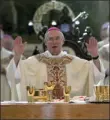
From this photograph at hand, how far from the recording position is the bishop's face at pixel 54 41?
4.74 metres

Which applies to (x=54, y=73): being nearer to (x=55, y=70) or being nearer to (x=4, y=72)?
(x=55, y=70)

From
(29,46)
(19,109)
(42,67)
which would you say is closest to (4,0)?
(29,46)

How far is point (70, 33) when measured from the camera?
7922mm

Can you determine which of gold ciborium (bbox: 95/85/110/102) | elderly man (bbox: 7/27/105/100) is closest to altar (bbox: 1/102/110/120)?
gold ciborium (bbox: 95/85/110/102)

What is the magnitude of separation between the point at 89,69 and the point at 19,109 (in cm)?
224

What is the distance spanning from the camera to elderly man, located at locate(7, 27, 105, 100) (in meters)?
4.73

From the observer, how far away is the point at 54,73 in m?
4.90

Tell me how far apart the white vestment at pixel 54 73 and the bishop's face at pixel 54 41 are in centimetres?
15

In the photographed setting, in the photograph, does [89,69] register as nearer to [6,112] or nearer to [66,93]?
[66,93]

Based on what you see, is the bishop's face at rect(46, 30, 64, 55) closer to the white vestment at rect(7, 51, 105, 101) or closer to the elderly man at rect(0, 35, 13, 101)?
the white vestment at rect(7, 51, 105, 101)

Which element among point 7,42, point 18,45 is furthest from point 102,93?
point 7,42

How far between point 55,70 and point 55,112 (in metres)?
2.29

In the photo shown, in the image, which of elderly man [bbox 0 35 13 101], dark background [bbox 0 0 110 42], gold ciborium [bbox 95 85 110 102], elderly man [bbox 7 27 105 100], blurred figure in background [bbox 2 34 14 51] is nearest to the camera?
gold ciborium [bbox 95 85 110 102]

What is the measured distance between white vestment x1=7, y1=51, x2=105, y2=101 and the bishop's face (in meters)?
0.15
